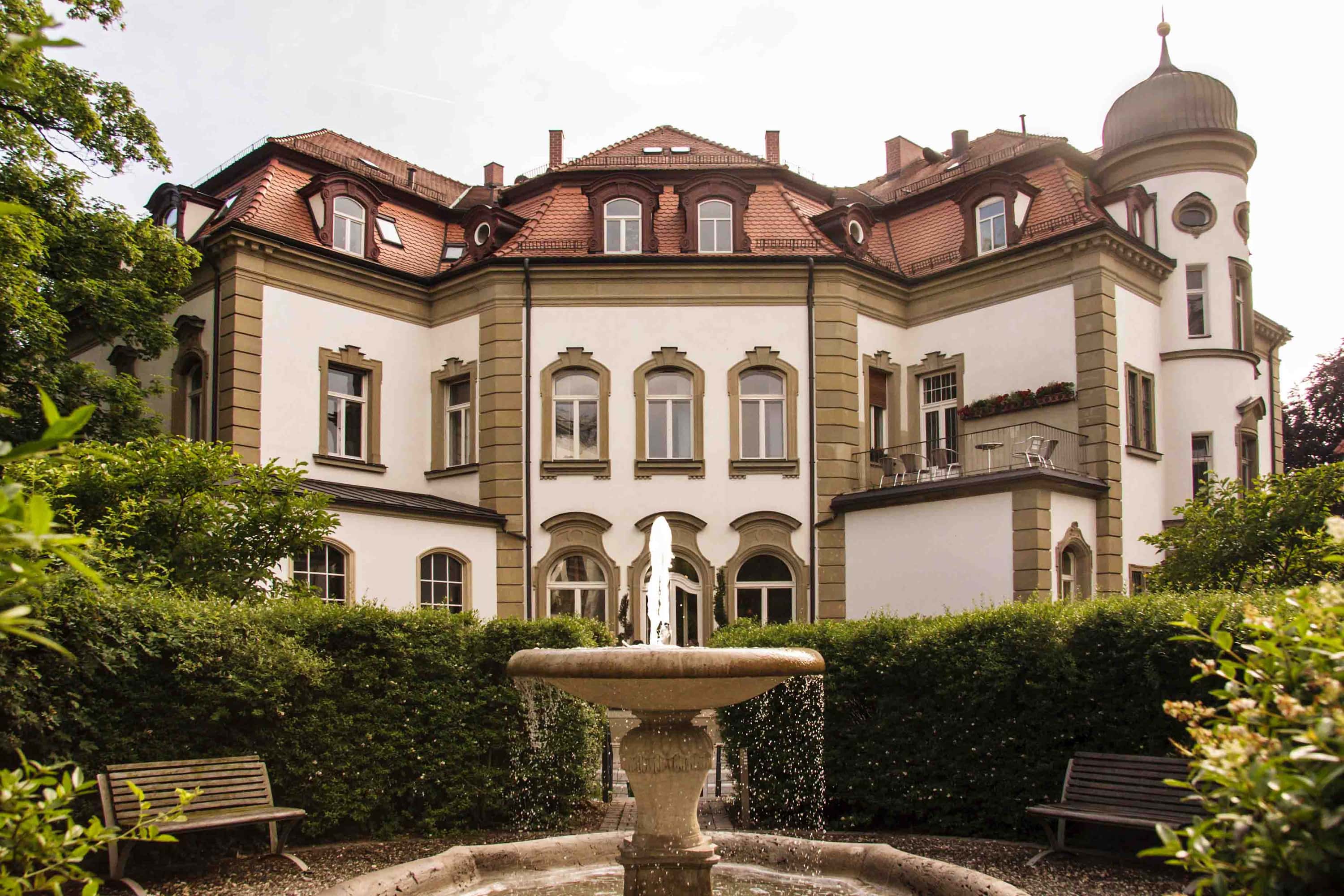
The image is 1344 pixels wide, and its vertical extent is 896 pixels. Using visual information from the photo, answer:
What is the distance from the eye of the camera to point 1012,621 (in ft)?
31.3

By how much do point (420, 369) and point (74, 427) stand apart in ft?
72.1

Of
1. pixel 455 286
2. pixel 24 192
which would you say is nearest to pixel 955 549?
pixel 455 286

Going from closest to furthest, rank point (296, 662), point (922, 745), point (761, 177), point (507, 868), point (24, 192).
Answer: point (507, 868), point (296, 662), point (922, 745), point (24, 192), point (761, 177)

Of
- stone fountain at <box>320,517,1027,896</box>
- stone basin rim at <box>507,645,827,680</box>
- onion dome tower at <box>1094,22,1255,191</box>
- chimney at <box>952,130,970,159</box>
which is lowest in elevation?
Result: stone fountain at <box>320,517,1027,896</box>

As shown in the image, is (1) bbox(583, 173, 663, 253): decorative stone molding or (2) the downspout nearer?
(2) the downspout

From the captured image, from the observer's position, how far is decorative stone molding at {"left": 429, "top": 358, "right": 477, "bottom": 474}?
74.9 feet

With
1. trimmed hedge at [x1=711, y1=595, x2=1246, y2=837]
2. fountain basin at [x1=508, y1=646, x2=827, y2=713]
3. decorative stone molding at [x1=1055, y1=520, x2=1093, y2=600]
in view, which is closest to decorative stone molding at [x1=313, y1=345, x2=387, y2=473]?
decorative stone molding at [x1=1055, y1=520, x2=1093, y2=600]

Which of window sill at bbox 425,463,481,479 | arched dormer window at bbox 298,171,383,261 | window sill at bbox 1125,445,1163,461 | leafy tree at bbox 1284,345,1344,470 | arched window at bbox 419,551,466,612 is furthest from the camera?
leafy tree at bbox 1284,345,1344,470

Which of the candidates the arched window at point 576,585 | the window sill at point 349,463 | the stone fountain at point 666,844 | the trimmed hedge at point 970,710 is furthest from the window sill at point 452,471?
the stone fountain at point 666,844

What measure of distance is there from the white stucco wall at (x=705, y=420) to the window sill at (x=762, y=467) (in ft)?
0.32

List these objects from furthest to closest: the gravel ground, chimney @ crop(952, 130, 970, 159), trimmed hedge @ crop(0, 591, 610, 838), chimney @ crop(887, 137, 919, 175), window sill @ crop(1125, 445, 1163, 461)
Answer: chimney @ crop(887, 137, 919, 175) → chimney @ crop(952, 130, 970, 159) → window sill @ crop(1125, 445, 1163, 461) → trimmed hedge @ crop(0, 591, 610, 838) → the gravel ground

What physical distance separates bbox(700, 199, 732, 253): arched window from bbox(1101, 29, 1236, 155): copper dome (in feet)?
27.3

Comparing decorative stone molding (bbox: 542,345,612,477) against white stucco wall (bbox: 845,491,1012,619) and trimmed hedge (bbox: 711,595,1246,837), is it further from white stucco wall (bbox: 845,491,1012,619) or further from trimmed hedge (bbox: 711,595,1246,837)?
trimmed hedge (bbox: 711,595,1246,837)

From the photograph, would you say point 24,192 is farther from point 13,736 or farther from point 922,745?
point 922,745
